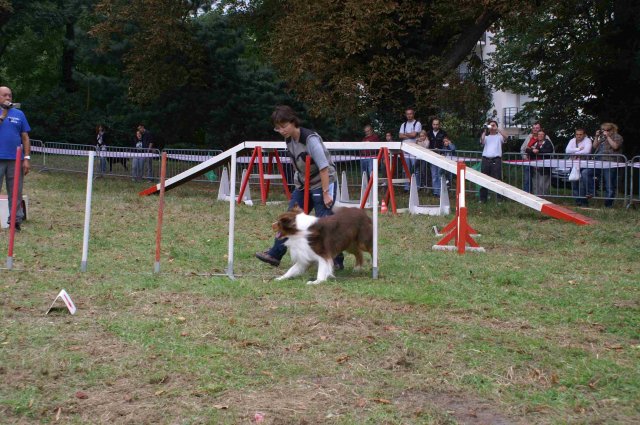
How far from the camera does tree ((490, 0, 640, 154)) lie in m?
22.2

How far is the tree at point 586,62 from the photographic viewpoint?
73.0ft

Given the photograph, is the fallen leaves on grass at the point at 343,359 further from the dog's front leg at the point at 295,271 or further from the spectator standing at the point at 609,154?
the spectator standing at the point at 609,154

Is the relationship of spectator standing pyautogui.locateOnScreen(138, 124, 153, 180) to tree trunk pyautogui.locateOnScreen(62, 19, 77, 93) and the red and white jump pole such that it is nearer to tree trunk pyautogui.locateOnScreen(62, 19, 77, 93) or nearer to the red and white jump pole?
the red and white jump pole

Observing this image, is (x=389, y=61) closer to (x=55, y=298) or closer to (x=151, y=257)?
(x=151, y=257)

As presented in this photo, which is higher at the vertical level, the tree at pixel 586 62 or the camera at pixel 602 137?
the tree at pixel 586 62

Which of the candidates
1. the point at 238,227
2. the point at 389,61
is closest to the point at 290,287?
the point at 238,227

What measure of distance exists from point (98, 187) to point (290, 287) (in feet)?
45.1

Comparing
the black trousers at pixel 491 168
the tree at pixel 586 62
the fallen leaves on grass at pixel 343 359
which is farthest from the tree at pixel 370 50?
the fallen leaves on grass at pixel 343 359

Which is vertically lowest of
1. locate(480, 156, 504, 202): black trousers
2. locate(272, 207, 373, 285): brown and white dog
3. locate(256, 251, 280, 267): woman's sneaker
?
locate(256, 251, 280, 267): woman's sneaker

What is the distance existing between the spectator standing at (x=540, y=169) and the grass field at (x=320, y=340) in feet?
22.3

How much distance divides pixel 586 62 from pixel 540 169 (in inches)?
294

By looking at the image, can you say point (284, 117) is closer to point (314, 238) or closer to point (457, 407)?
point (314, 238)

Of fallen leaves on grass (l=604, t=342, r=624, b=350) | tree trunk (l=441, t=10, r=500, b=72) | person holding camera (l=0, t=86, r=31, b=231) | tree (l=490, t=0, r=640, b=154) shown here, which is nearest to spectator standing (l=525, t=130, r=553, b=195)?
tree (l=490, t=0, r=640, b=154)

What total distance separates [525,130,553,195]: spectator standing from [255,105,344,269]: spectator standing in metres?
9.56
